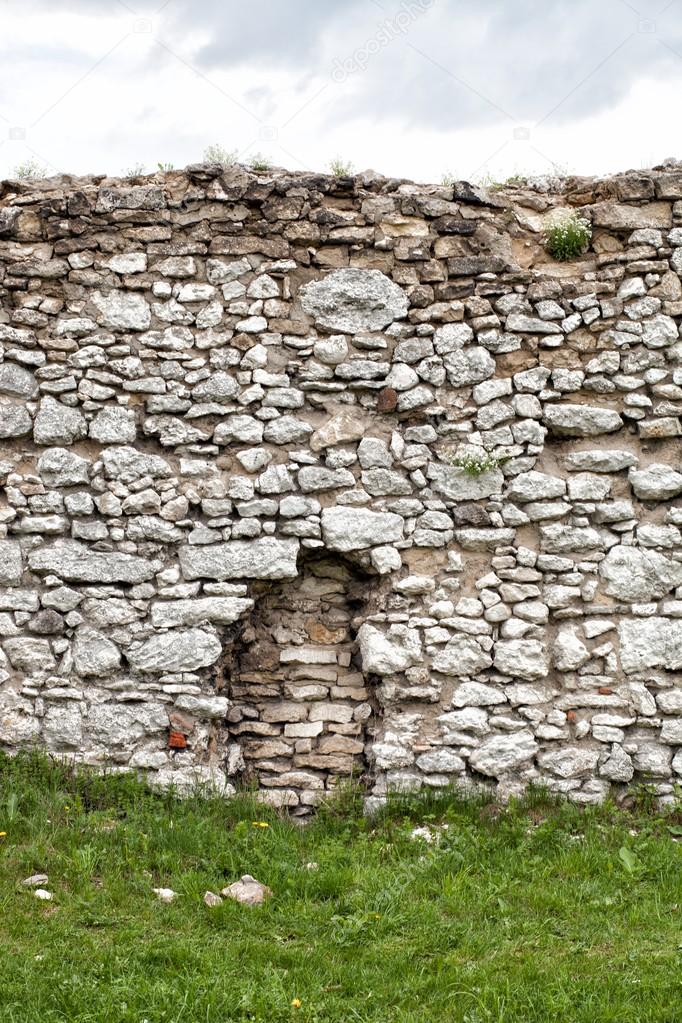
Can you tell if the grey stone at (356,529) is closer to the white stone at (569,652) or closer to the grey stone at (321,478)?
the grey stone at (321,478)

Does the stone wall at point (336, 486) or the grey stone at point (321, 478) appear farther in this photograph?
the grey stone at point (321, 478)

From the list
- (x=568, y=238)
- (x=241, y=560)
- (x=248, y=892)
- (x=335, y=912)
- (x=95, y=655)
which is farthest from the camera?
(x=568, y=238)

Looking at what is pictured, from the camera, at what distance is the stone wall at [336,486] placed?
5.66 meters

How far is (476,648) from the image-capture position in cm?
571

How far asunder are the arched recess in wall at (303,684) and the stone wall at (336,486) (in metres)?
0.02

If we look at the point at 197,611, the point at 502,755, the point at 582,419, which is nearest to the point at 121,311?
the point at 197,611

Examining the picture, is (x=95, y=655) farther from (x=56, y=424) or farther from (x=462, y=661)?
(x=462, y=661)

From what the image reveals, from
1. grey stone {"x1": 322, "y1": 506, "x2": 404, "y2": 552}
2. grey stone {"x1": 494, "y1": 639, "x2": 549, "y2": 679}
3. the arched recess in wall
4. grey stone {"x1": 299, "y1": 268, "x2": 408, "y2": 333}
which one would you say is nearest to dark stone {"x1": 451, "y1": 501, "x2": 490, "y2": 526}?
grey stone {"x1": 322, "y1": 506, "x2": 404, "y2": 552}

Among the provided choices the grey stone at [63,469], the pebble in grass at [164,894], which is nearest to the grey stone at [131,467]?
the grey stone at [63,469]

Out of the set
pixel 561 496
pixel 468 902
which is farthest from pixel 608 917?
pixel 561 496

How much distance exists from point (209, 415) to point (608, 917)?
349cm

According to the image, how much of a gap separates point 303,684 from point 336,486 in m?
1.24

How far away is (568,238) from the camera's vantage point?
606 centimetres

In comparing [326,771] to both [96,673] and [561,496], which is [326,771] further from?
[561,496]
